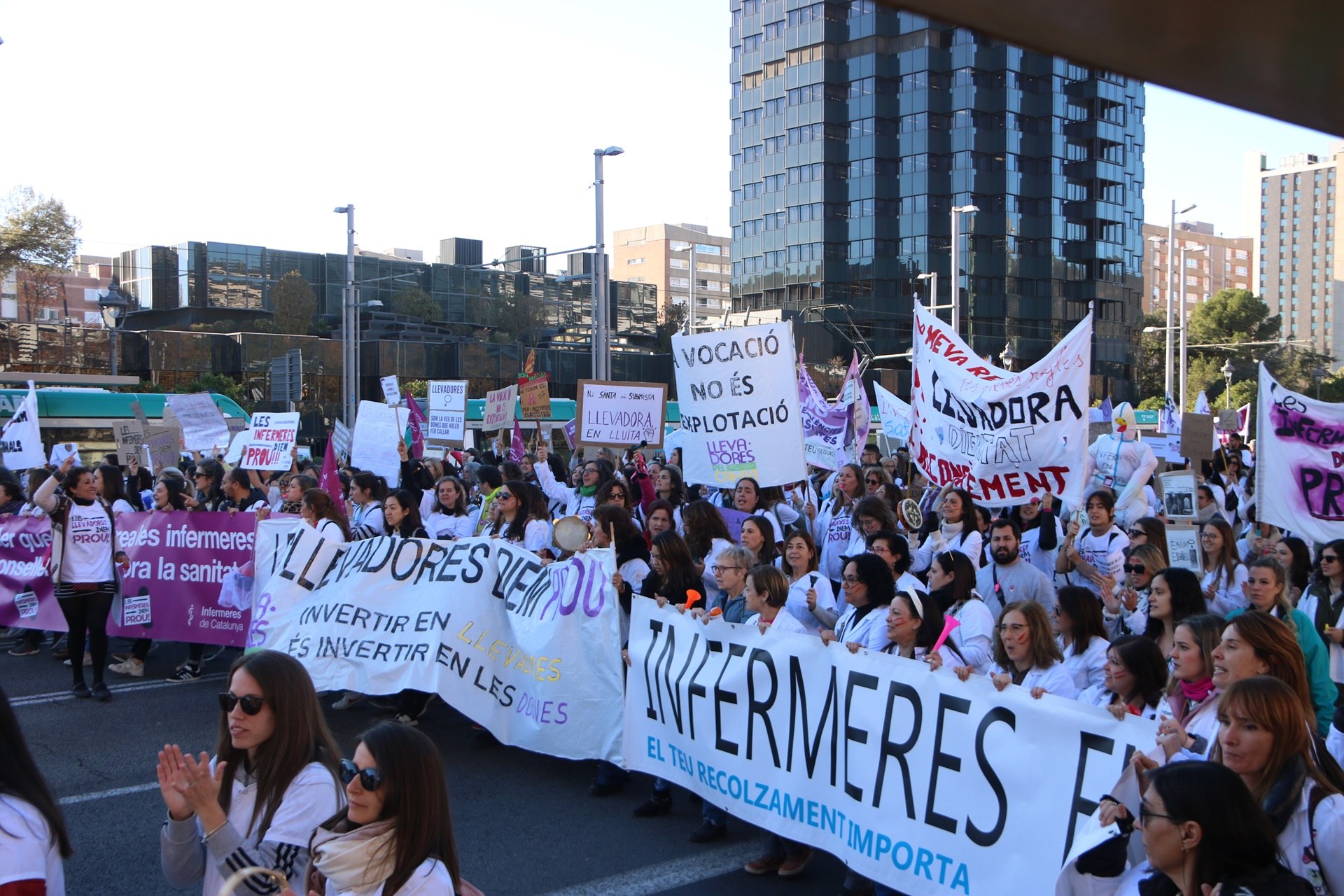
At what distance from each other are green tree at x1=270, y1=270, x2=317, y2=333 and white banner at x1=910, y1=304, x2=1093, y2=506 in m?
43.6

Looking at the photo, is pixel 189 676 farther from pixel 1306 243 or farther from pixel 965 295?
pixel 1306 243

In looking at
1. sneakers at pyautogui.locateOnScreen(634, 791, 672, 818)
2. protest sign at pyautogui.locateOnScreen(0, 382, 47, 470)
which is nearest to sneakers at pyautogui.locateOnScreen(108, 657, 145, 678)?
protest sign at pyautogui.locateOnScreen(0, 382, 47, 470)

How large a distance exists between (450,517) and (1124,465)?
7.37 metres

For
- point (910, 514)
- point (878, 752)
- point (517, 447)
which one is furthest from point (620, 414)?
point (878, 752)

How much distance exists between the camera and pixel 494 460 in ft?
56.3

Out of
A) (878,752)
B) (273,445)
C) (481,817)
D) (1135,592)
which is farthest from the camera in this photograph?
(273,445)

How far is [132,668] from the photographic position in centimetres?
924

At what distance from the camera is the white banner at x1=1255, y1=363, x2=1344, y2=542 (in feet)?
21.7

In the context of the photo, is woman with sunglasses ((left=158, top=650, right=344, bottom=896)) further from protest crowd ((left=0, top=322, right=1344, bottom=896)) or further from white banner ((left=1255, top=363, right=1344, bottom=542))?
white banner ((left=1255, top=363, right=1344, bottom=542))

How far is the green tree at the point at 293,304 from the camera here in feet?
159

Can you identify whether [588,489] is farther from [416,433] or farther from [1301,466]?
[416,433]

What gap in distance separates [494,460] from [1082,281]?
63.0 metres

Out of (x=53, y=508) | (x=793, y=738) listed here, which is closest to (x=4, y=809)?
(x=793, y=738)

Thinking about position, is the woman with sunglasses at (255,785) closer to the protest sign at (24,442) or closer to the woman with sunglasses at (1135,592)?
the woman with sunglasses at (1135,592)
